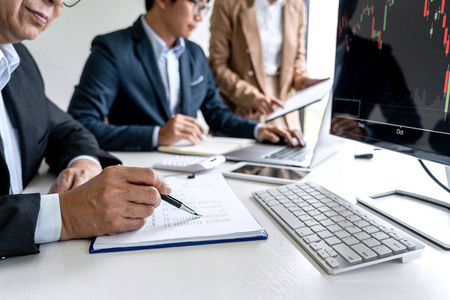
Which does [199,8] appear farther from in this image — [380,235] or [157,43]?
[380,235]

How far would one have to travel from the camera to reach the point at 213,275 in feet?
1.51

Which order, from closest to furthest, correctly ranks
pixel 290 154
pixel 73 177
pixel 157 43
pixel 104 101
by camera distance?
pixel 73 177, pixel 290 154, pixel 104 101, pixel 157 43

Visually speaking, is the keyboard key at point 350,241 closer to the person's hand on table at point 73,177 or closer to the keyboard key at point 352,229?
the keyboard key at point 352,229

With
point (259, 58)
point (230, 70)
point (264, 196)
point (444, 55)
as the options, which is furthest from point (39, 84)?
point (259, 58)

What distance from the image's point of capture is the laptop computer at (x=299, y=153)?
1019 mm

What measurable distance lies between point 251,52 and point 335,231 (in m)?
1.96

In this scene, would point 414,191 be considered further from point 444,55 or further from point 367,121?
point 444,55

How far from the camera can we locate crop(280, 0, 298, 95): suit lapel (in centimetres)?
237

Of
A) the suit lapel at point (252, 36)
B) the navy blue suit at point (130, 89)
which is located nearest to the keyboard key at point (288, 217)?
the navy blue suit at point (130, 89)

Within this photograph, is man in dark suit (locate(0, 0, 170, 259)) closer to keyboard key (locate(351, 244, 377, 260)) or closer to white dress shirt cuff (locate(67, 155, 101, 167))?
white dress shirt cuff (locate(67, 155, 101, 167))

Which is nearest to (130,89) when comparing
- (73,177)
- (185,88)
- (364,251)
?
(185,88)

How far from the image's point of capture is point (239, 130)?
1.64 metres

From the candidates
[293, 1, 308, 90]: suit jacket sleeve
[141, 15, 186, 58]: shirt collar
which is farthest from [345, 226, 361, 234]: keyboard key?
[293, 1, 308, 90]: suit jacket sleeve

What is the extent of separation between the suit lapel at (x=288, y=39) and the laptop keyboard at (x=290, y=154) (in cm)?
125
